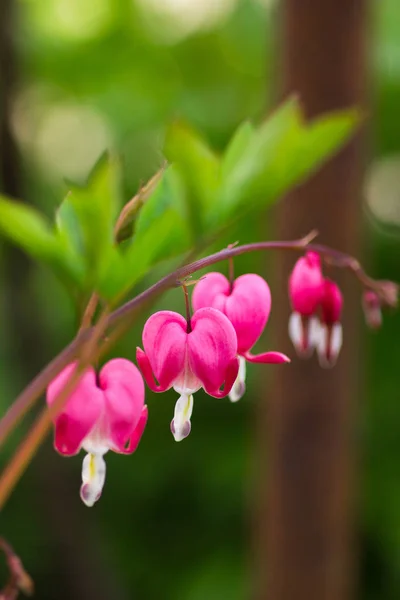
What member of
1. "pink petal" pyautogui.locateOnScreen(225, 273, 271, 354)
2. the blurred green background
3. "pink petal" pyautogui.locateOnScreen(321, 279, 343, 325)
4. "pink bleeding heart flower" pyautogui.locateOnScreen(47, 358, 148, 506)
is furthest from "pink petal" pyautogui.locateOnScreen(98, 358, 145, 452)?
the blurred green background

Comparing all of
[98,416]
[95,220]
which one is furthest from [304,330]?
[95,220]

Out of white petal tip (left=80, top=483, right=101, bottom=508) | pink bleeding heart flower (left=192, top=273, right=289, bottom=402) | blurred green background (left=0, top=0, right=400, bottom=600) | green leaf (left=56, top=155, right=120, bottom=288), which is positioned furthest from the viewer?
blurred green background (left=0, top=0, right=400, bottom=600)

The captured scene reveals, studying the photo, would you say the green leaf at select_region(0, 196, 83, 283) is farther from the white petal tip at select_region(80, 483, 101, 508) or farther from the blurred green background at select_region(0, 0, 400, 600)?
the blurred green background at select_region(0, 0, 400, 600)

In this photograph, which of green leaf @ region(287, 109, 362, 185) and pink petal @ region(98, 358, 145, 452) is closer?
green leaf @ region(287, 109, 362, 185)

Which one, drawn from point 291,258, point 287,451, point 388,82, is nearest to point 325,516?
point 287,451

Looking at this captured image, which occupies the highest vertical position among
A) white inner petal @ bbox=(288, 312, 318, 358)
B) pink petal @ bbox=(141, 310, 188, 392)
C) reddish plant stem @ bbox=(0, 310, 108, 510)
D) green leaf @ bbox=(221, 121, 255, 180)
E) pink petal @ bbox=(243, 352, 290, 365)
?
green leaf @ bbox=(221, 121, 255, 180)

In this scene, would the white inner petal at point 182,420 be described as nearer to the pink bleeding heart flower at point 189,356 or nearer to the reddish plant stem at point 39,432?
the pink bleeding heart flower at point 189,356

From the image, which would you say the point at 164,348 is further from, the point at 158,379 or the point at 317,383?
the point at 317,383

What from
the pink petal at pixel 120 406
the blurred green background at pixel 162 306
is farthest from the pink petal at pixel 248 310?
the blurred green background at pixel 162 306
